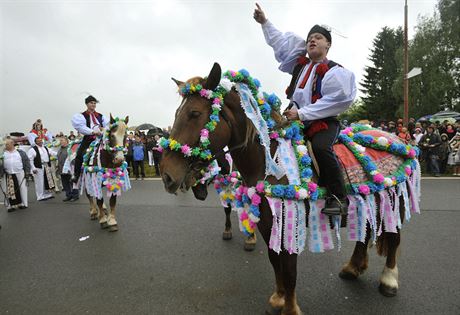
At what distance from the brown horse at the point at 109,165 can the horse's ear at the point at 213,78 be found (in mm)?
3810

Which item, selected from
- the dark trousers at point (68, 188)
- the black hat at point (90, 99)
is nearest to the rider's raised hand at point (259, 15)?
the black hat at point (90, 99)

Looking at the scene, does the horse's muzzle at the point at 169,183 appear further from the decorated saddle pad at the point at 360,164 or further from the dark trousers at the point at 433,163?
the dark trousers at the point at 433,163

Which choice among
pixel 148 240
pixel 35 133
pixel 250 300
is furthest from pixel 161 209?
pixel 35 133

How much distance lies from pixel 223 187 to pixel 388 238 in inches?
84.6

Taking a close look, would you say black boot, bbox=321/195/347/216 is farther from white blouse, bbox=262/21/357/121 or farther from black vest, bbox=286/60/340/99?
black vest, bbox=286/60/340/99

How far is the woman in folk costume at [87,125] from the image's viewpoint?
5945 millimetres

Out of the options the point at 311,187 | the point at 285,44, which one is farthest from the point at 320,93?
the point at 311,187

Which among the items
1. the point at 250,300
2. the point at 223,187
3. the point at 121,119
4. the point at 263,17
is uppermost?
the point at 263,17

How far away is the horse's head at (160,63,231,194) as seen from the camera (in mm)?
2086

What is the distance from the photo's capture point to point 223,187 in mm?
4109

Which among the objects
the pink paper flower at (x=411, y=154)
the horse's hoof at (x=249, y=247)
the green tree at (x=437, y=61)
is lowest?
the horse's hoof at (x=249, y=247)

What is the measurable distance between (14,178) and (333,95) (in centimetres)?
915

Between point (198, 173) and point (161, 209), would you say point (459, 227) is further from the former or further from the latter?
point (161, 209)

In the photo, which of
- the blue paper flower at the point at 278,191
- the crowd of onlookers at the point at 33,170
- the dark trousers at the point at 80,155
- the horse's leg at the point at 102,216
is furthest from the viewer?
the crowd of onlookers at the point at 33,170
